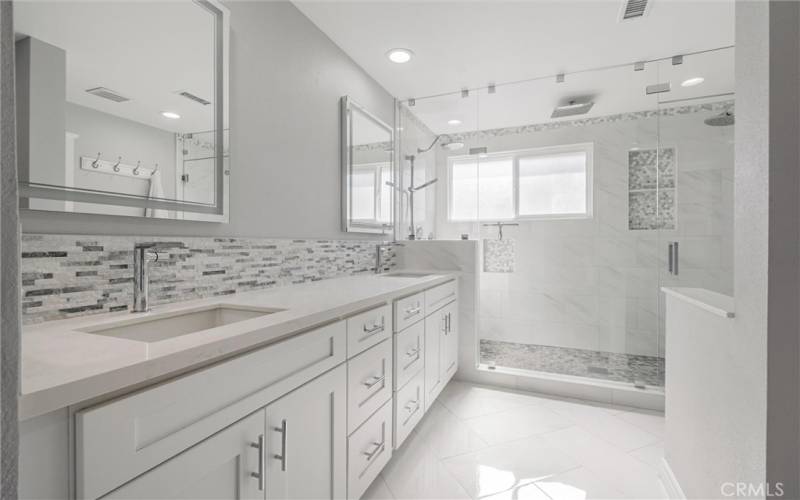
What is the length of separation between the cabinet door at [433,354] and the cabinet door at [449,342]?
0.27 feet

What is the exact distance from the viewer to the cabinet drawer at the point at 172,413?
556 mm

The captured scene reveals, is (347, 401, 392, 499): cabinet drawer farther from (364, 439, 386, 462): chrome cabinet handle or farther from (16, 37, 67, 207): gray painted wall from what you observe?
(16, 37, 67, 207): gray painted wall

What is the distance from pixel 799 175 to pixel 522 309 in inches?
126

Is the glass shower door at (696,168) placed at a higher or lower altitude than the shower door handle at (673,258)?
higher

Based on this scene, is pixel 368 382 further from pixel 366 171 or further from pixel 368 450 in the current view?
pixel 366 171

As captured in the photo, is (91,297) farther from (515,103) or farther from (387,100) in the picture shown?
(515,103)

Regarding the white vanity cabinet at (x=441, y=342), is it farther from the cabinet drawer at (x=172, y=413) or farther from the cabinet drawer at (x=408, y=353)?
the cabinet drawer at (x=172, y=413)

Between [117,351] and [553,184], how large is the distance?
12.8 feet

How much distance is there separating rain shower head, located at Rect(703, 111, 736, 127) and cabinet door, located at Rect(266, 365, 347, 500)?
260 centimetres

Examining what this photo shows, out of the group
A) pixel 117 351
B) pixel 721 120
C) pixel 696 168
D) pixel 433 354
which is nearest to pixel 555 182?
pixel 696 168

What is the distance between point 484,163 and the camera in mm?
3887

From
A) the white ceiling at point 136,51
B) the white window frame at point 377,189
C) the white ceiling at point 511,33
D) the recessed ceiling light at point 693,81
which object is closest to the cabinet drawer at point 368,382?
the white ceiling at point 136,51

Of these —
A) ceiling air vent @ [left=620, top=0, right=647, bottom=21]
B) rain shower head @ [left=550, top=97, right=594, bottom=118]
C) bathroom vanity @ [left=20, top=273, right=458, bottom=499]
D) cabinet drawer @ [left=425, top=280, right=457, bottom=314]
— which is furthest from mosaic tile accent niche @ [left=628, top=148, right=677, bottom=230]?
bathroom vanity @ [left=20, top=273, right=458, bottom=499]

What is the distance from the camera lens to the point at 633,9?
6.43 feet
